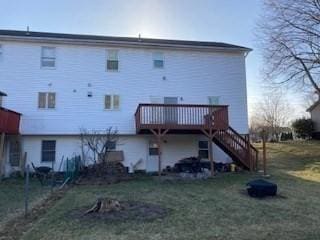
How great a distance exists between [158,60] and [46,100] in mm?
6944

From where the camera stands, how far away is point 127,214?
914 centimetres

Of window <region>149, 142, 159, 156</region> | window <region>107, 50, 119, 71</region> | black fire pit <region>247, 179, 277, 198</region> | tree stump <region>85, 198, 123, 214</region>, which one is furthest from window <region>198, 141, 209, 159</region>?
tree stump <region>85, 198, 123, 214</region>

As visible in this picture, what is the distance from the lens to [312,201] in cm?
1105

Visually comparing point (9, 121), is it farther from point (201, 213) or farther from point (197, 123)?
point (201, 213)

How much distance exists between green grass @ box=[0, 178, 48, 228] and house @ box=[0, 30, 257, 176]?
3037 millimetres

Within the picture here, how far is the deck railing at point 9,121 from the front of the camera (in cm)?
1628

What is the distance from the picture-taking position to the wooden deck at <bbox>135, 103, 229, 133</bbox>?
17.5m

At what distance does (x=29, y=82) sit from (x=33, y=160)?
14.4ft

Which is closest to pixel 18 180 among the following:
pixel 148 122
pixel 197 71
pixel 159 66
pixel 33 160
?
pixel 33 160

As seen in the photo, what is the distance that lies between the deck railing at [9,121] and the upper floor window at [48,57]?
3.33 metres

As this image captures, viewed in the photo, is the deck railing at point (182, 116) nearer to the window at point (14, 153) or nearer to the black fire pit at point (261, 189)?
the black fire pit at point (261, 189)

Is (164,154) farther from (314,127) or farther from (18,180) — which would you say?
(314,127)

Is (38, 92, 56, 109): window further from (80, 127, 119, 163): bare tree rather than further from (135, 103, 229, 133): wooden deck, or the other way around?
(135, 103, 229, 133): wooden deck

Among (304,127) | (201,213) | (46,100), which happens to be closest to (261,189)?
(201,213)
